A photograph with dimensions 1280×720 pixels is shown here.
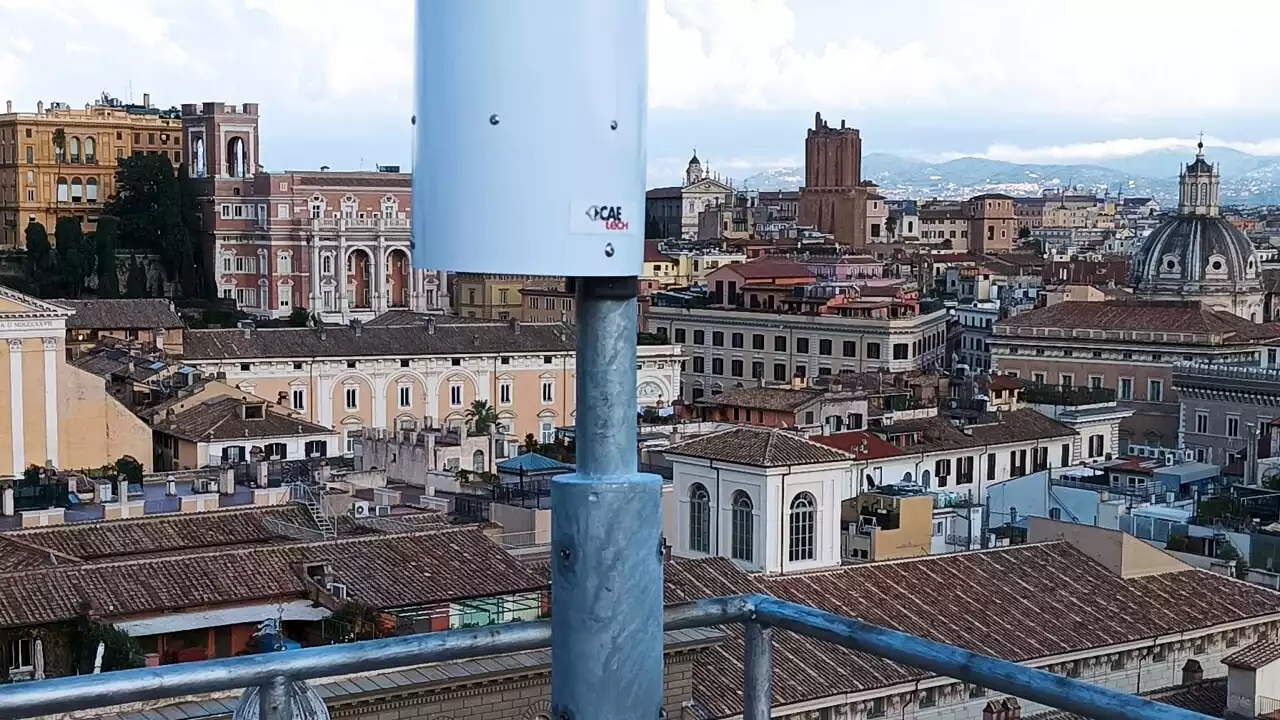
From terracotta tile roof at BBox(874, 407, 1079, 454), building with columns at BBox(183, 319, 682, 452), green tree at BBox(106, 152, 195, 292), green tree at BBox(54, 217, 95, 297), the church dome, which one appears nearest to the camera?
terracotta tile roof at BBox(874, 407, 1079, 454)

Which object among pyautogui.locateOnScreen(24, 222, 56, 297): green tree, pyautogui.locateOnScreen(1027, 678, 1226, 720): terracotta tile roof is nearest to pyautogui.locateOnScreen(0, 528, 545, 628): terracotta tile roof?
pyautogui.locateOnScreen(1027, 678, 1226, 720): terracotta tile roof

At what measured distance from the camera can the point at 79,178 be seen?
56.8m

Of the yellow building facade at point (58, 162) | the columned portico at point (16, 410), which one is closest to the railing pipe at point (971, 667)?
the columned portico at point (16, 410)

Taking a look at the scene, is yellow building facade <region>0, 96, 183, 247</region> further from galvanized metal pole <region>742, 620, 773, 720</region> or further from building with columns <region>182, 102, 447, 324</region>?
galvanized metal pole <region>742, 620, 773, 720</region>

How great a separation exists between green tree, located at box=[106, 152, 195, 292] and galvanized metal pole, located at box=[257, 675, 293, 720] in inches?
1964

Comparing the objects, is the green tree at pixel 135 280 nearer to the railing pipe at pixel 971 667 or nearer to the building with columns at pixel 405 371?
the building with columns at pixel 405 371

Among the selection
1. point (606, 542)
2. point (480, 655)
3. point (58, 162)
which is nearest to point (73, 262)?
point (58, 162)

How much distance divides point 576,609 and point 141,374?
26.8 m

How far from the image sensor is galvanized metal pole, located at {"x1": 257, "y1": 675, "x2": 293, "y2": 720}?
A: 6.54ft

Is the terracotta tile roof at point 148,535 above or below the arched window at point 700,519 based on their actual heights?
above

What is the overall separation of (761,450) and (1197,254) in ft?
108

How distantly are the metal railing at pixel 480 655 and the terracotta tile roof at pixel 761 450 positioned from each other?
13.0 meters

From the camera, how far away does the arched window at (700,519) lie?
51.9 feet

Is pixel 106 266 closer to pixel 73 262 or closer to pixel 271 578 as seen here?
pixel 73 262
